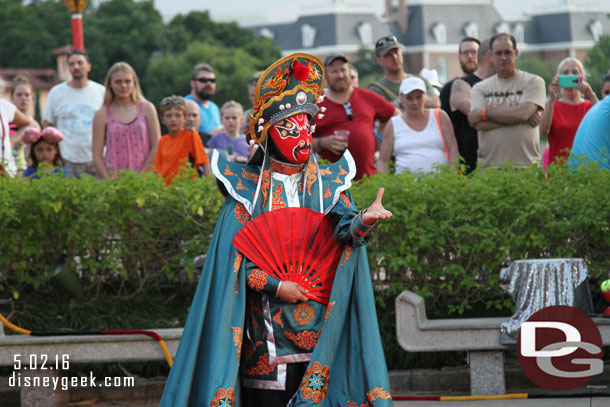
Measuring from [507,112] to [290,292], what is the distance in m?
4.25

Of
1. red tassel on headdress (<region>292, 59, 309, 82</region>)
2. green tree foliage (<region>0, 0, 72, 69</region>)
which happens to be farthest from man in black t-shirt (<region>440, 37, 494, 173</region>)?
green tree foliage (<region>0, 0, 72, 69</region>)

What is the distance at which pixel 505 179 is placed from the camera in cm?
774

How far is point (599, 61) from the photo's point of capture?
201 ft

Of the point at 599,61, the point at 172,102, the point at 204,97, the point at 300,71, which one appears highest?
the point at 599,61

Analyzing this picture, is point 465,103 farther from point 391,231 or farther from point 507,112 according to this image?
point 391,231

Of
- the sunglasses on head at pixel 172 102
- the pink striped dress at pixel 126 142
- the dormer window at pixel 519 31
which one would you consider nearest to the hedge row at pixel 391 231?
the pink striped dress at pixel 126 142

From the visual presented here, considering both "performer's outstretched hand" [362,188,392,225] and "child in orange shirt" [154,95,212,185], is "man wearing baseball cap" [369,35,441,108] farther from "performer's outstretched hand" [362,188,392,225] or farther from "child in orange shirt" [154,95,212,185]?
"performer's outstretched hand" [362,188,392,225]

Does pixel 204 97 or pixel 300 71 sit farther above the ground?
pixel 204 97

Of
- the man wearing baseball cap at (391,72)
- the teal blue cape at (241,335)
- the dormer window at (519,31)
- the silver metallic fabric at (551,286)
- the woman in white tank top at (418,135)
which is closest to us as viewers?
the teal blue cape at (241,335)

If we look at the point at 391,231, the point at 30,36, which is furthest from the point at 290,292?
the point at 30,36

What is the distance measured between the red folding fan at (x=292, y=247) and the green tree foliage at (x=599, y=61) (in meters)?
51.3

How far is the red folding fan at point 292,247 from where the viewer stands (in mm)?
5414

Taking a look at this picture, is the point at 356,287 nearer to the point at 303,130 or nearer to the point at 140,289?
the point at 303,130

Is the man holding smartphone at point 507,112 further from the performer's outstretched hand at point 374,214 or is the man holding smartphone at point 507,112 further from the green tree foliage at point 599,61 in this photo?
the green tree foliage at point 599,61
